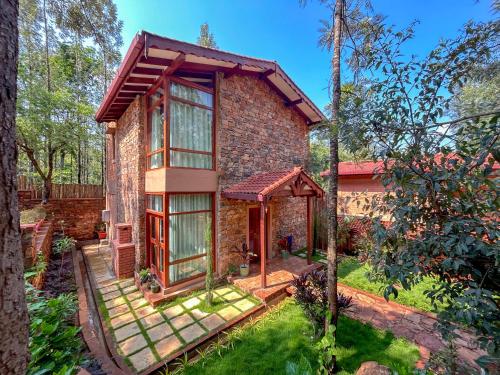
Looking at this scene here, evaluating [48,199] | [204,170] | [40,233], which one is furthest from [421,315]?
[48,199]

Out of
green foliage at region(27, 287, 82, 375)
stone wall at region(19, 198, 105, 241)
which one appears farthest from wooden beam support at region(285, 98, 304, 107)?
stone wall at region(19, 198, 105, 241)

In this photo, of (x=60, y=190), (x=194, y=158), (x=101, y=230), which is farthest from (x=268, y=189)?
(x=60, y=190)

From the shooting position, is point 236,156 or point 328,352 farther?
point 236,156

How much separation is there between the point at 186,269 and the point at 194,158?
11.6ft

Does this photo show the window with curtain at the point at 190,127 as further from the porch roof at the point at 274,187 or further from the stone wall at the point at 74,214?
the stone wall at the point at 74,214

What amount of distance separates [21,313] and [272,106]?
9.33 m

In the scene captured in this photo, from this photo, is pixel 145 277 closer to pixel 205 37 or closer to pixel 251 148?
pixel 251 148

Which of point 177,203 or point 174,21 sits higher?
point 174,21

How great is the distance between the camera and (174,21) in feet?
25.4

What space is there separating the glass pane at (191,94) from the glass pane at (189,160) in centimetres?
173

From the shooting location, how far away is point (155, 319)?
5.18 m

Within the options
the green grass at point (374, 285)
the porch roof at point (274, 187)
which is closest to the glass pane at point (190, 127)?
the porch roof at point (274, 187)

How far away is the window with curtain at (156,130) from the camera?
21.7 feet

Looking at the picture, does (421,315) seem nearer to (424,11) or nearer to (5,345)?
(424,11)
